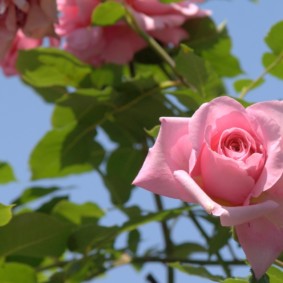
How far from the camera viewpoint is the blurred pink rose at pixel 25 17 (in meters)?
1.28

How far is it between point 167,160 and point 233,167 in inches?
2.5

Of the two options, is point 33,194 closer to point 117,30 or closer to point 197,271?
point 117,30

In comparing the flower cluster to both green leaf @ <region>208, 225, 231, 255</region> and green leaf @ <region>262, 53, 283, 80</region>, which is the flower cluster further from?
green leaf @ <region>208, 225, 231, 255</region>


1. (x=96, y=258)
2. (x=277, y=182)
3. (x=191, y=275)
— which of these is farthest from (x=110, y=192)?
(x=277, y=182)

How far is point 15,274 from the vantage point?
115 centimetres

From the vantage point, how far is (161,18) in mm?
1433

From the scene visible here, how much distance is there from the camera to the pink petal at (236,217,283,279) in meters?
0.81

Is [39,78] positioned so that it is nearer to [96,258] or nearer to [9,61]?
[9,61]

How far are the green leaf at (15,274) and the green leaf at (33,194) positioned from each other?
0.36m

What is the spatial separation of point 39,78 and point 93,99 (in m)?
0.11

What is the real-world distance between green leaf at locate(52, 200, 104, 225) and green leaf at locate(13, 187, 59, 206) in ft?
0.23

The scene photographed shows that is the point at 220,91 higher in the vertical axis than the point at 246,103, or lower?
lower

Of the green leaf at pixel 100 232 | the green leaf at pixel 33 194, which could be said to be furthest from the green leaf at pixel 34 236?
the green leaf at pixel 33 194

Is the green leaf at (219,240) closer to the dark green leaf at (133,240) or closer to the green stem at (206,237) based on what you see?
the green stem at (206,237)
